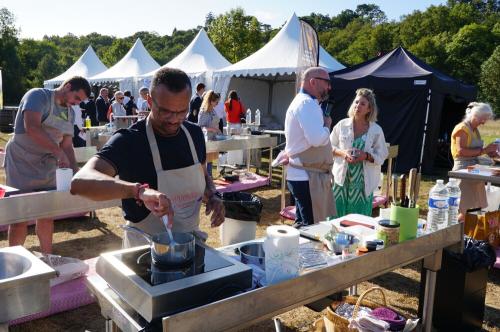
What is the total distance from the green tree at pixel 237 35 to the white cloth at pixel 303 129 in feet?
72.8

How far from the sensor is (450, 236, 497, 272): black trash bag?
2.57 m

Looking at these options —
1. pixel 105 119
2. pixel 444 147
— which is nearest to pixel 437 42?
pixel 444 147

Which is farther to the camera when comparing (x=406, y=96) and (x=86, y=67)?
(x=86, y=67)

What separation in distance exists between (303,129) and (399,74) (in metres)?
5.90

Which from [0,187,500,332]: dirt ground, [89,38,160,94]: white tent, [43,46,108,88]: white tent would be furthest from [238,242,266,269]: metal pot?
[43,46,108,88]: white tent

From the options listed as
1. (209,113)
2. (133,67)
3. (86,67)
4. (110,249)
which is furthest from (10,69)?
(110,249)

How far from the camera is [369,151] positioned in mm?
3324

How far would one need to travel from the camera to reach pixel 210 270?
1.26 m

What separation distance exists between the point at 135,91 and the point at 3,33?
30082 millimetres

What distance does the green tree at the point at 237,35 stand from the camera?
24516 mm

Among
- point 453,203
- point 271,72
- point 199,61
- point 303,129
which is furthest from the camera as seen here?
point 199,61

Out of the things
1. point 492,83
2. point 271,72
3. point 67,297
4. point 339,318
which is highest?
point 492,83

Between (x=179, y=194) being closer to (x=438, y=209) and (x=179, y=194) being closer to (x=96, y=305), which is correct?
(x=438, y=209)

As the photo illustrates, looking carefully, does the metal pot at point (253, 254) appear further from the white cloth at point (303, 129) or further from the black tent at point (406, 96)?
the black tent at point (406, 96)
